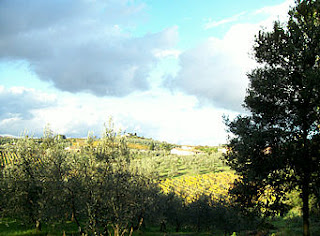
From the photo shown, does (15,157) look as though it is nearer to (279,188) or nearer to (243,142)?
(243,142)

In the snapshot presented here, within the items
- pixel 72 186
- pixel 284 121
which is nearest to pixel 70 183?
pixel 72 186

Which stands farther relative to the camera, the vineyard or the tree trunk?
the vineyard

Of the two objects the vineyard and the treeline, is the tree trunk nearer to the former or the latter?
the vineyard

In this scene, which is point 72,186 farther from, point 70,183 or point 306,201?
point 306,201

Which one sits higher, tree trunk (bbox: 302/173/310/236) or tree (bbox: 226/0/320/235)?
tree (bbox: 226/0/320/235)

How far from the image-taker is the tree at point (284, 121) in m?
16.6

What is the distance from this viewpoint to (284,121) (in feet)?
59.2

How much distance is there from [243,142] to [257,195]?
4797 millimetres

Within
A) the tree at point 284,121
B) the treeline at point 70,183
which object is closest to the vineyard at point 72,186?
the treeline at point 70,183

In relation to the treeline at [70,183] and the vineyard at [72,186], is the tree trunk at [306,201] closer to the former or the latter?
the vineyard at [72,186]

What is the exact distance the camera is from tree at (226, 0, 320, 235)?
16.6 m

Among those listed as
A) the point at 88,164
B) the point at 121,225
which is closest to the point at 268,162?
the point at 121,225

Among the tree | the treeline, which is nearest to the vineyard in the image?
the treeline

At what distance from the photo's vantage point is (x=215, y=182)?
9950 centimetres
